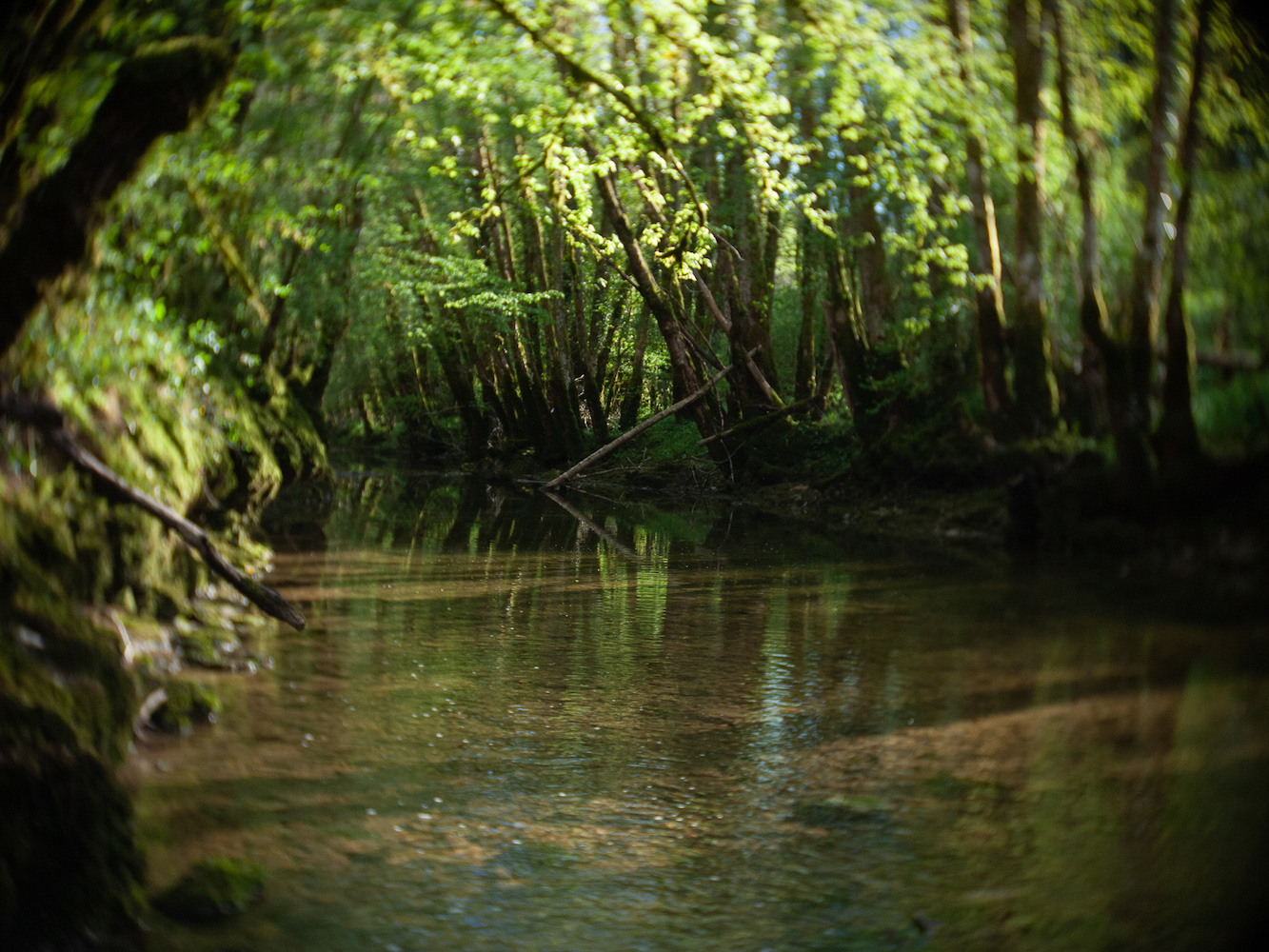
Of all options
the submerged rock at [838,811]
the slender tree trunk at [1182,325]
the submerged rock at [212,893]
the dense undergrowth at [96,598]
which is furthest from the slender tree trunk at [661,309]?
the submerged rock at [212,893]

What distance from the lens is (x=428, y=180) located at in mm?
4715

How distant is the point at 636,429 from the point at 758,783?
39.9 ft

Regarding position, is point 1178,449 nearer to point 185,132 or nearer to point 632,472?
point 185,132

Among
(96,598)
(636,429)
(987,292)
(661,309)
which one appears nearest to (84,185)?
(96,598)

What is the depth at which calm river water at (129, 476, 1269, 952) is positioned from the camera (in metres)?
1.87

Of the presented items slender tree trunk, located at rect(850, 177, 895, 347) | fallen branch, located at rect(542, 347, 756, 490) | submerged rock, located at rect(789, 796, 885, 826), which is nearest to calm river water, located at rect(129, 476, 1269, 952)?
submerged rock, located at rect(789, 796, 885, 826)

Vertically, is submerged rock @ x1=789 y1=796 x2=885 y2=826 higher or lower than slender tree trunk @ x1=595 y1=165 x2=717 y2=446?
lower

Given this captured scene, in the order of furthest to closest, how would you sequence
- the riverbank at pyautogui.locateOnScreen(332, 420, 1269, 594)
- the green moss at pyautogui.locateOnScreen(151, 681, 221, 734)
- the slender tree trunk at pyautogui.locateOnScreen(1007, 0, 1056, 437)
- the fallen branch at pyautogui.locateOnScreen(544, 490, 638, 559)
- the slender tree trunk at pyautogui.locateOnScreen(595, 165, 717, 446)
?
1. the fallen branch at pyautogui.locateOnScreen(544, 490, 638, 559)
2. the slender tree trunk at pyautogui.locateOnScreen(595, 165, 717, 446)
3. the green moss at pyautogui.locateOnScreen(151, 681, 221, 734)
4. the slender tree trunk at pyautogui.locateOnScreen(1007, 0, 1056, 437)
5. the riverbank at pyautogui.locateOnScreen(332, 420, 1269, 594)

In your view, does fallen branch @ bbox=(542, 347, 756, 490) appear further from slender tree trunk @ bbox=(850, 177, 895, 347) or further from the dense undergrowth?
slender tree trunk @ bbox=(850, 177, 895, 347)

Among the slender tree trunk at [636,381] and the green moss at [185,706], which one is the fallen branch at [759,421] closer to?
the slender tree trunk at [636,381]

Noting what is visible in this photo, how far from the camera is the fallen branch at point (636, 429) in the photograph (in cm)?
1321

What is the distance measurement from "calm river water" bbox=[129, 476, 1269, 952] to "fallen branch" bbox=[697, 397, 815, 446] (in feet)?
21.3

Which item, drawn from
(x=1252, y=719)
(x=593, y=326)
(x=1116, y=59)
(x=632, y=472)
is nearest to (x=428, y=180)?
(x=1116, y=59)

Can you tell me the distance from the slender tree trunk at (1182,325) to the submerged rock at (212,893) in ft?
8.34
